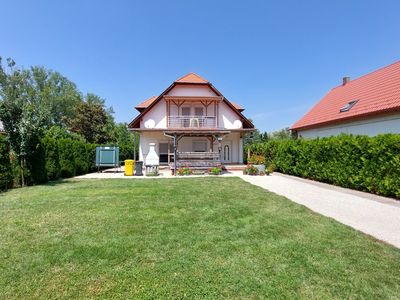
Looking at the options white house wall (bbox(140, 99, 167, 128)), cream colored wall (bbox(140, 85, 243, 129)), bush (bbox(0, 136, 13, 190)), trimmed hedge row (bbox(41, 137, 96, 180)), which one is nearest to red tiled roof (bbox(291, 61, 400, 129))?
cream colored wall (bbox(140, 85, 243, 129))

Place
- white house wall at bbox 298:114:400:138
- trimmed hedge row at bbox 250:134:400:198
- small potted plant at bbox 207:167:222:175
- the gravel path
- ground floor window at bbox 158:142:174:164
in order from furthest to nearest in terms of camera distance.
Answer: ground floor window at bbox 158:142:174:164
small potted plant at bbox 207:167:222:175
white house wall at bbox 298:114:400:138
trimmed hedge row at bbox 250:134:400:198
the gravel path

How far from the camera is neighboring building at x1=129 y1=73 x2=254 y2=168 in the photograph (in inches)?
860

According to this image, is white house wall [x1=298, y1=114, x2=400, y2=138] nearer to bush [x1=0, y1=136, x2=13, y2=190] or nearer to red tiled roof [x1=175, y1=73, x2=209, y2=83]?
red tiled roof [x1=175, y1=73, x2=209, y2=83]

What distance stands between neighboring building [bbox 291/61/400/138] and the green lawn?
1141cm

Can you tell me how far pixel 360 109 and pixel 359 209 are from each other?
38.3 feet

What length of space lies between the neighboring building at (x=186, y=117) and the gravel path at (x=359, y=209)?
12987mm

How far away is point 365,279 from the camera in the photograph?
10.3 feet

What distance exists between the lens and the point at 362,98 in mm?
17375

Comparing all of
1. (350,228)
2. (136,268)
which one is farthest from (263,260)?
(350,228)

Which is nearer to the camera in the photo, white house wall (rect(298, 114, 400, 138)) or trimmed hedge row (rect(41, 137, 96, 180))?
trimmed hedge row (rect(41, 137, 96, 180))

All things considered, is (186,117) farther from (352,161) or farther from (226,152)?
(352,161)

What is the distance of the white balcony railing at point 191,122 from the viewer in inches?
864

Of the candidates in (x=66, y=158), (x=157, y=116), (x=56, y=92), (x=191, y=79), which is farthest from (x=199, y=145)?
(x=56, y=92)

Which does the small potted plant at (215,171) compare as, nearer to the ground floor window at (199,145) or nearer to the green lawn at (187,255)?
the ground floor window at (199,145)
